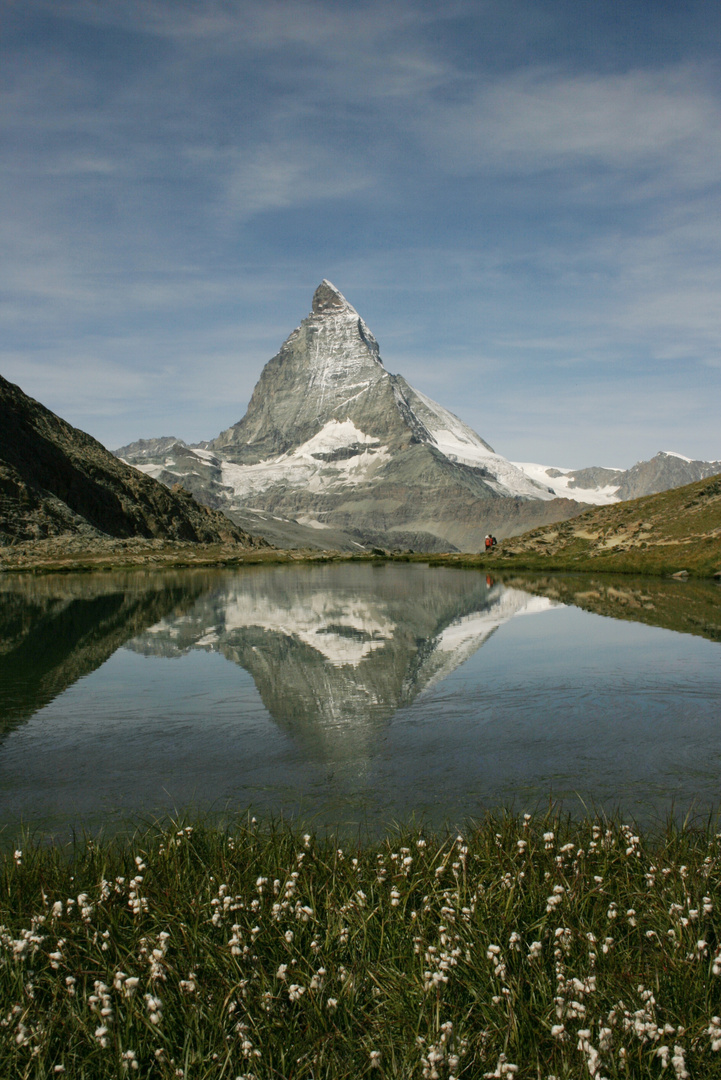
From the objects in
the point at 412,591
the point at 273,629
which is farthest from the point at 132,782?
the point at 412,591

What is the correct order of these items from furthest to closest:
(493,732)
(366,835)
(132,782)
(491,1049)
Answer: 1. (493,732)
2. (132,782)
3. (366,835)
4. (491,1049)

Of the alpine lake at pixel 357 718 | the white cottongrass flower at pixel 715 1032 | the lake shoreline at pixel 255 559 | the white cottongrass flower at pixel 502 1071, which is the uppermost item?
the lake shoreline at pixel 255 559

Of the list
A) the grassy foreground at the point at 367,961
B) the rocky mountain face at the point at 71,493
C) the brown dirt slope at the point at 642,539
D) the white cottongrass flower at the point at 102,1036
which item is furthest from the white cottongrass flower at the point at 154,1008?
the rocky mountain face at the point at 71,493

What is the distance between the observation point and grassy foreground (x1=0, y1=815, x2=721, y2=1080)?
527 cm

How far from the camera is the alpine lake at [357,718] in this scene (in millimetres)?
11070

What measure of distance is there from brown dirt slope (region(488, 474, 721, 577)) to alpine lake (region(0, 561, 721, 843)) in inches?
1077

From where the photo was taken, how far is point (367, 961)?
6.23m

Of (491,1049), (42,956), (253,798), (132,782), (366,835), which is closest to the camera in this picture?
(491,1049)

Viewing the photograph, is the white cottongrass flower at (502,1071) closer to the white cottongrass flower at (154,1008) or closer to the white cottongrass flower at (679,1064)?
the white cottongrass flower at (679,1064)

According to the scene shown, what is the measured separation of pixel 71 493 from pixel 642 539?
10406 centimetres

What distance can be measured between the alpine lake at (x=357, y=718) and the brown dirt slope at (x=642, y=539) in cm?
2736

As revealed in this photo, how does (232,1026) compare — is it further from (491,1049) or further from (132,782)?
(132,782)

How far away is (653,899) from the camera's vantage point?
702 centimetres

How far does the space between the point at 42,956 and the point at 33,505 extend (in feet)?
400
